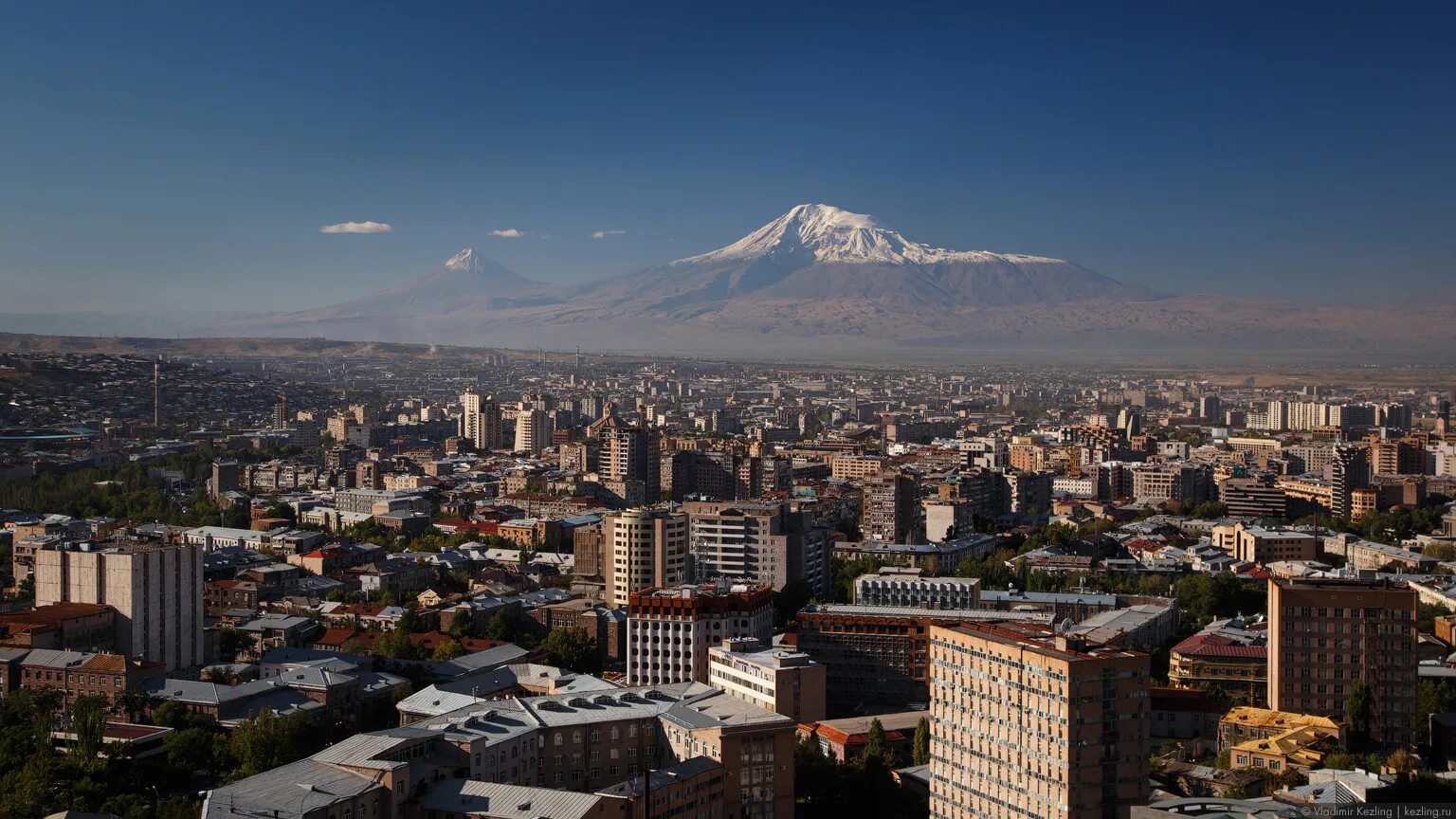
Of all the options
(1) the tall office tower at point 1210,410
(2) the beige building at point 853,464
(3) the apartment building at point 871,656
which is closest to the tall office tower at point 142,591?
(3) the apartment building at point 871,656

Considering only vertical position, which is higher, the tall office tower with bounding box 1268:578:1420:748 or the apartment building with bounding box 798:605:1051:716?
the tall office tower with bounding box 1268:578:1420:748

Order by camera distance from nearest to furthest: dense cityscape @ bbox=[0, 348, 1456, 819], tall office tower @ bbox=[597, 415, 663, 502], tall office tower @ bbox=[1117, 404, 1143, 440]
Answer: dense cityscape @ bbox=[0, 348, 1456, 819] → tall office tower @ bbox=[597, 415, 663, 502] → tall office tower @ bbox=[1117, 404, 1143, 440]

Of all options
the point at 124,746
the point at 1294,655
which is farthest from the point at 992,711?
the point at 124,746

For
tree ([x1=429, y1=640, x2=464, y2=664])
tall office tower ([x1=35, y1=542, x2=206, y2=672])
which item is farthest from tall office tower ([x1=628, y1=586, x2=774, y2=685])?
tall office tower ([x1=35, y1=542, x2=206, y2=672])

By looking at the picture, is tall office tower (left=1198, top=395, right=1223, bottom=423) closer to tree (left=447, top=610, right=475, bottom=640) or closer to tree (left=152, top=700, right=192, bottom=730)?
tree (left=447, top=610, right=475, bottom=640)

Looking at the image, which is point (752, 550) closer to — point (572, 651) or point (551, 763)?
point (572, 651)

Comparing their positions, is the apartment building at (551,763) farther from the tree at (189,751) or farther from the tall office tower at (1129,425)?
the tall office tower at (1129,425)

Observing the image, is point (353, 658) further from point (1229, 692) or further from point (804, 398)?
point (804, 398)
